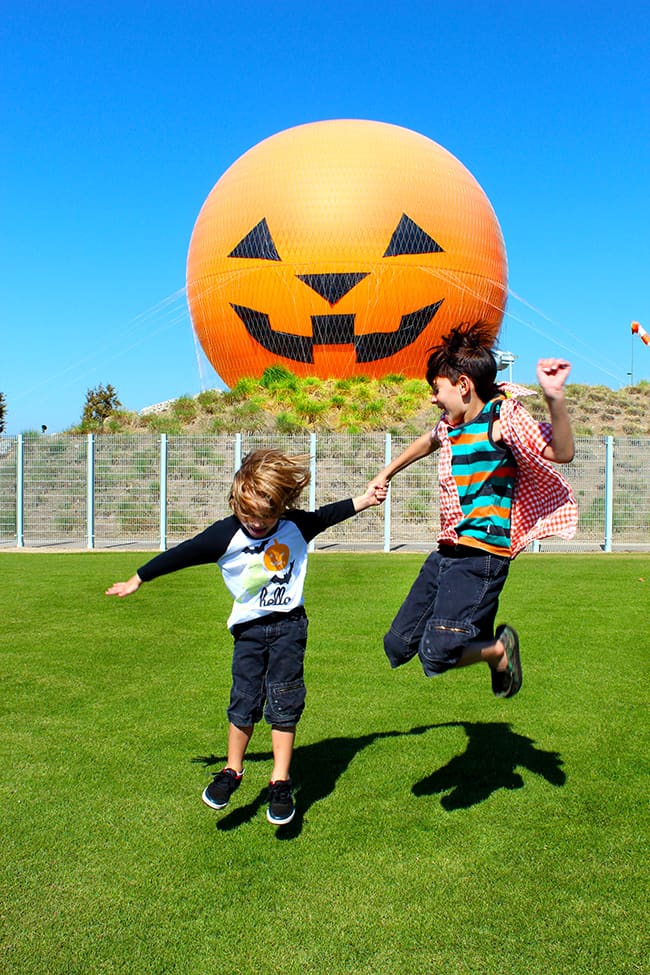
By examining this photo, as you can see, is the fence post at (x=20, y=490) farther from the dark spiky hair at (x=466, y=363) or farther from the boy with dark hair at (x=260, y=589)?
the dark spiky hair at (x=466, y=363)

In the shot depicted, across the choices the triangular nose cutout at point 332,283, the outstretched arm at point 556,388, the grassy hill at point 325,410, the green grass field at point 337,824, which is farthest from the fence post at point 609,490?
the outstretched arm at point 556,388

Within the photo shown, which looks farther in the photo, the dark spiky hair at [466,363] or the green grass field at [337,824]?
the dark spiky hair at [466,363]

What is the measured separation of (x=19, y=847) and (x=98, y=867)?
0.32 meters

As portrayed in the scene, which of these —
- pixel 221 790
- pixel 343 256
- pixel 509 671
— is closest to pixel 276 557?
pixel 221 790

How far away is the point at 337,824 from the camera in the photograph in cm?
289

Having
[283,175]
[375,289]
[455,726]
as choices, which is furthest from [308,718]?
[283,175]

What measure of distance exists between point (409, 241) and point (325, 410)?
4.71m

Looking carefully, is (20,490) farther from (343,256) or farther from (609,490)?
(609,490)

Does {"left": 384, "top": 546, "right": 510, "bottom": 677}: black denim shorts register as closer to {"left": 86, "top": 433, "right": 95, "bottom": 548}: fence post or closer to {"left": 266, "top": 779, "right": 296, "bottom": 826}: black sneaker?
{"left": 266, "top": 779, "right": 296, "bottom": 826}: black sneaker

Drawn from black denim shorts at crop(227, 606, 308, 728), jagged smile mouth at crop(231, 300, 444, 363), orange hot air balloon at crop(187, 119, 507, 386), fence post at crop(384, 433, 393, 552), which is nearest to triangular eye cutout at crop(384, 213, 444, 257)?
orange hot air balloon at crop(187, 119, 507, 386)

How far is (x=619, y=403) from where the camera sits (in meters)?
21.2

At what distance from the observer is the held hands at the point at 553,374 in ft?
9.08

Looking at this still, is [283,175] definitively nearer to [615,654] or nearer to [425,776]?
[615,654]

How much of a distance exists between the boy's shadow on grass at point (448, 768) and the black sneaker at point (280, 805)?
58mm
